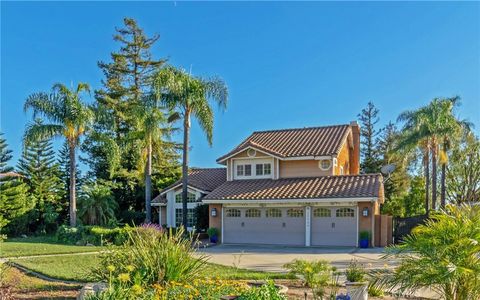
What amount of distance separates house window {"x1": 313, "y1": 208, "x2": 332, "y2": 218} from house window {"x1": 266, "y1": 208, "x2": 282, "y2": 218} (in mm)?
1906

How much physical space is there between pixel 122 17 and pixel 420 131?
28.8 m

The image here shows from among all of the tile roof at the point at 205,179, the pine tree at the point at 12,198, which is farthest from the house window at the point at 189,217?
the pine tree at the point at 12,198

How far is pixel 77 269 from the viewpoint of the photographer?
11781mm

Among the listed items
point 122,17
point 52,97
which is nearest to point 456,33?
point 52,97

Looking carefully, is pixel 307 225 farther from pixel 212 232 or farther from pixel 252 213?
pixel 212 232

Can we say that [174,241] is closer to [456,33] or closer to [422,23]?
[422,23]

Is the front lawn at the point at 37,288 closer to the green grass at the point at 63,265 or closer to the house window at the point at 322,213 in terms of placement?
the green grass at the point at 63,265

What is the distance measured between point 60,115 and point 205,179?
10022 mm

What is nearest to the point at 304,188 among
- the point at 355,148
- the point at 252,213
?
the point at 252,213

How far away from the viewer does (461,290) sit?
5.66 m

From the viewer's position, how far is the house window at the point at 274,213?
73.5ft

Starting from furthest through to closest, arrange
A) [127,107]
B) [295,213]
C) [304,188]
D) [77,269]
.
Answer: [127,107]
[304,188]
[295,213]
[77,269]

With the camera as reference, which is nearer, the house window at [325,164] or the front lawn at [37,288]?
the front lawn at [37,288]

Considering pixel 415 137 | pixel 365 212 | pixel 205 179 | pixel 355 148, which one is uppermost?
pixel 415 137
